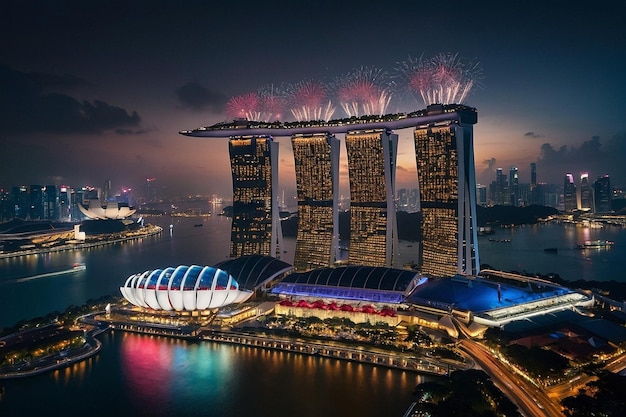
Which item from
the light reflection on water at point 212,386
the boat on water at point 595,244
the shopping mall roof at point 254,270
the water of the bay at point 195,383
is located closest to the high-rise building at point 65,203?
the water of the bay at point 195,383

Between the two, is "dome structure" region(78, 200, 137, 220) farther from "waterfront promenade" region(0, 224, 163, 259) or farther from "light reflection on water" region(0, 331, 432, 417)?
"light reflection on water" region(0, 331, 432, 417)

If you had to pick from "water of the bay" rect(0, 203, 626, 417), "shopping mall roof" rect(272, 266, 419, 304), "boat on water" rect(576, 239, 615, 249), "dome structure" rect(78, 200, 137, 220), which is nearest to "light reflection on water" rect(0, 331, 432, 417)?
"water of the bay" rect(0, 203, 626, 417)

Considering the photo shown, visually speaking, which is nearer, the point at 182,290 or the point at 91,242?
the point at 182,290

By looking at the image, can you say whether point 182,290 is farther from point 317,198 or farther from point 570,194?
point 570,194

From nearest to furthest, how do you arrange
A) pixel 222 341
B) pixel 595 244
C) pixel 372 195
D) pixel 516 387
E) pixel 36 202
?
pixel 516 387
pixel 222 341
pixel 372 195
pixel 595 244
pixel 36 202

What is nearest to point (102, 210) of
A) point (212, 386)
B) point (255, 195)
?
point (255, 195)

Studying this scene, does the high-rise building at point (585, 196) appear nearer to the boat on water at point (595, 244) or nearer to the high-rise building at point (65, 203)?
the boat on water at point (595, 244)

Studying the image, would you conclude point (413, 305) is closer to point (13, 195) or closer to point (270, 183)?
point (270, 183)
